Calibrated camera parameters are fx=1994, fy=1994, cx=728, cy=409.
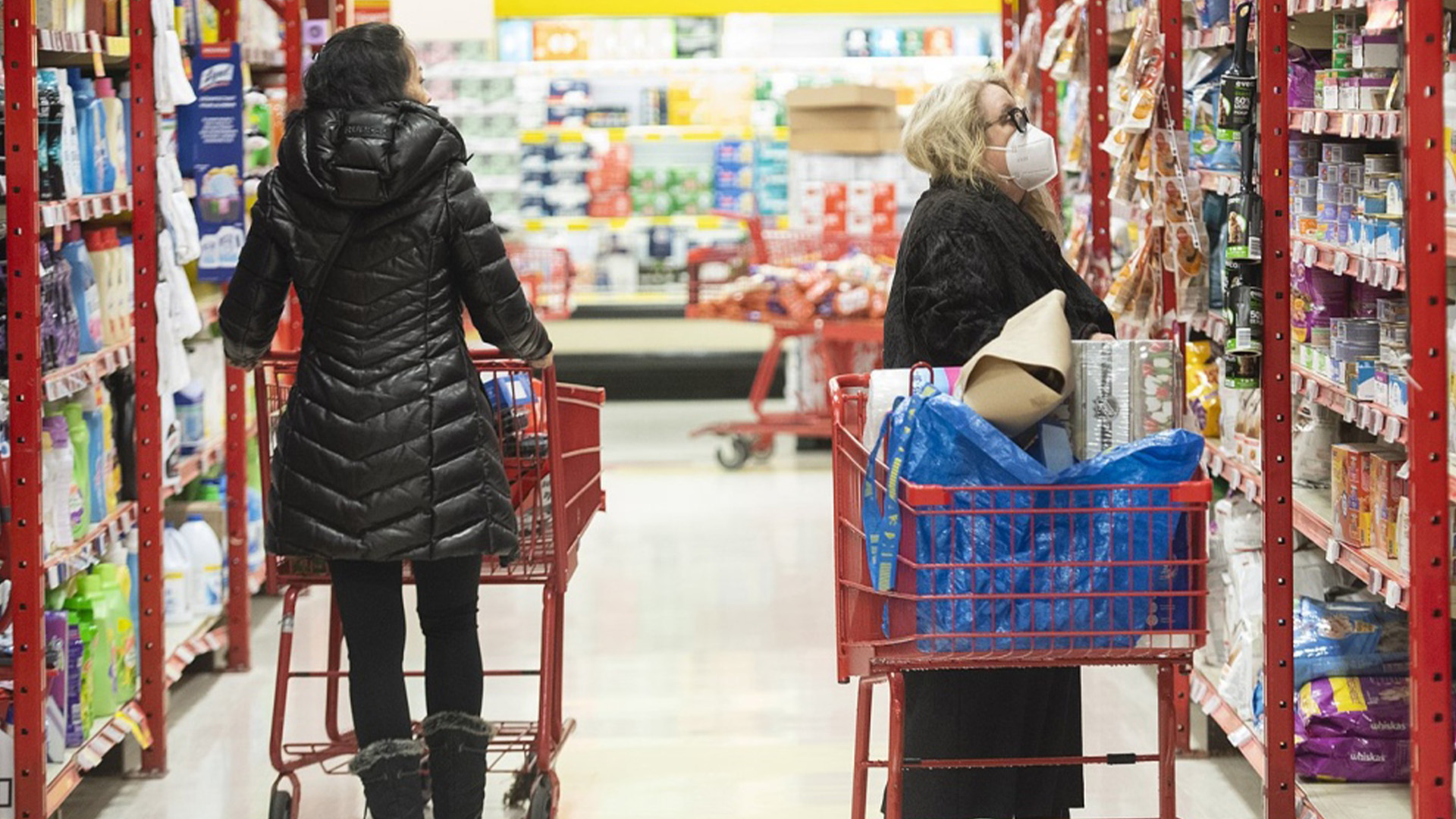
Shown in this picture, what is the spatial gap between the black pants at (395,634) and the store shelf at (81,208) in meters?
0.94

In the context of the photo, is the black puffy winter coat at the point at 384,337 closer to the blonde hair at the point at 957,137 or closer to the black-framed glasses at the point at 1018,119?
the blonde hair at the point at 957,137

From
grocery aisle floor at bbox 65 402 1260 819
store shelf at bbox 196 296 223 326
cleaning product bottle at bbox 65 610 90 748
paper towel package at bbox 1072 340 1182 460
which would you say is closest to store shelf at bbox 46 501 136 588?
cleaning product bottle at bbox 65 610 90 748

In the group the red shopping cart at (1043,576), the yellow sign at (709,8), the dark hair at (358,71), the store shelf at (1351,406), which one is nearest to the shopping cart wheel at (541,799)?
the red shopping cart at (1043,576)

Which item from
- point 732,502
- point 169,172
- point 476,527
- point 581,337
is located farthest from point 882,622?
point 581,337

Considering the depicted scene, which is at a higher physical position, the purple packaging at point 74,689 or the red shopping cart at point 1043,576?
the red shopping cart at point 1043,576

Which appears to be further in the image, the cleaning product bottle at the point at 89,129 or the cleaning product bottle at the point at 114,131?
the cleaning product bottle at the point at 114,131

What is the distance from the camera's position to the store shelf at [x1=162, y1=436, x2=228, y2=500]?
208 inches

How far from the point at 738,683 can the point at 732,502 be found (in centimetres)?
298

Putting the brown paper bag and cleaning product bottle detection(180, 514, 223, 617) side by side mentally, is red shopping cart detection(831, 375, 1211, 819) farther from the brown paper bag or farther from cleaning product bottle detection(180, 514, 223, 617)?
cleaning product bottle detection(180, 514, 223, 617)

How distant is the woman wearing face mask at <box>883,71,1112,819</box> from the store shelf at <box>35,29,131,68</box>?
172 cm

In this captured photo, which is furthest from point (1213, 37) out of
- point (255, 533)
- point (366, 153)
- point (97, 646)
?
point (255, 533)

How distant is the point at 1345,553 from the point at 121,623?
2.67 m

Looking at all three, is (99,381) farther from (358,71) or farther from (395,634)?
(358,71)

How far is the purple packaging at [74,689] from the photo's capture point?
13.8 feet
